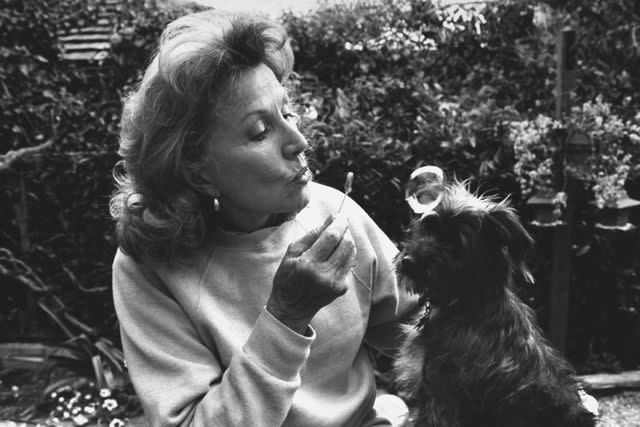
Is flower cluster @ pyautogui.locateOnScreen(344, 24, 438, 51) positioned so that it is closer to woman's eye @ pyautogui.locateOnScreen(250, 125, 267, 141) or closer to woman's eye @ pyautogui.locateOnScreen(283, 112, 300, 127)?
woman's eye @ pyautogui.locateOnScreen(283, 112, 300, 127)

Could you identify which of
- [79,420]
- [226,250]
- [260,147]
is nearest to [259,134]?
[260,147]

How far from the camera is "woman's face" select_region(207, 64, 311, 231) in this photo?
6.66 feet

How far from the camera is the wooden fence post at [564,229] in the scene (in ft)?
15.3

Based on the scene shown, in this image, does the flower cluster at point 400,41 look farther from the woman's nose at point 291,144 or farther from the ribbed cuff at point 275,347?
the ribbed cuff at point 275,347

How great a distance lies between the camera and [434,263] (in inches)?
75.5

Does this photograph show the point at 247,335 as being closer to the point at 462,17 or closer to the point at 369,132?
the point at 369,132

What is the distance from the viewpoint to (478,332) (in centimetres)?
198

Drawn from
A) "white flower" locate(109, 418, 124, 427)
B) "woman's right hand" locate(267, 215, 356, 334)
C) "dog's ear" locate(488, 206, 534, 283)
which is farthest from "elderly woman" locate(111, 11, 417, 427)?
"white flower" locate(109, 418, 124, 427)

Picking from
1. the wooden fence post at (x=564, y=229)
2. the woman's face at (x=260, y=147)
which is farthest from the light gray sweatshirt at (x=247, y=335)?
the wooden fence post at (x=564, y=229)

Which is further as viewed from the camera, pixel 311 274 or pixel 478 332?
pixel 478 332

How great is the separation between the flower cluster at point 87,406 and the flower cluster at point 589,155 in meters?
3.20

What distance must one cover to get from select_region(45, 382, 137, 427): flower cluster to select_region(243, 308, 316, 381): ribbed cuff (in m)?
3.45

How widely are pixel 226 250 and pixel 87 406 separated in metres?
3.67

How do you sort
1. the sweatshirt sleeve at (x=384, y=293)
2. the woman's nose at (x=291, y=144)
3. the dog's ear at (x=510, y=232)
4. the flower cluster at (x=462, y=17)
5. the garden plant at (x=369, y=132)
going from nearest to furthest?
the dog's ear at (x=510, y=232)
the woman's nose at (x=291, y=144)
the sweatshirt sleeve at (x=384, y=293)
the garden plant at (x=369, y=132)
the flower cluster at (x=462, y=17)
